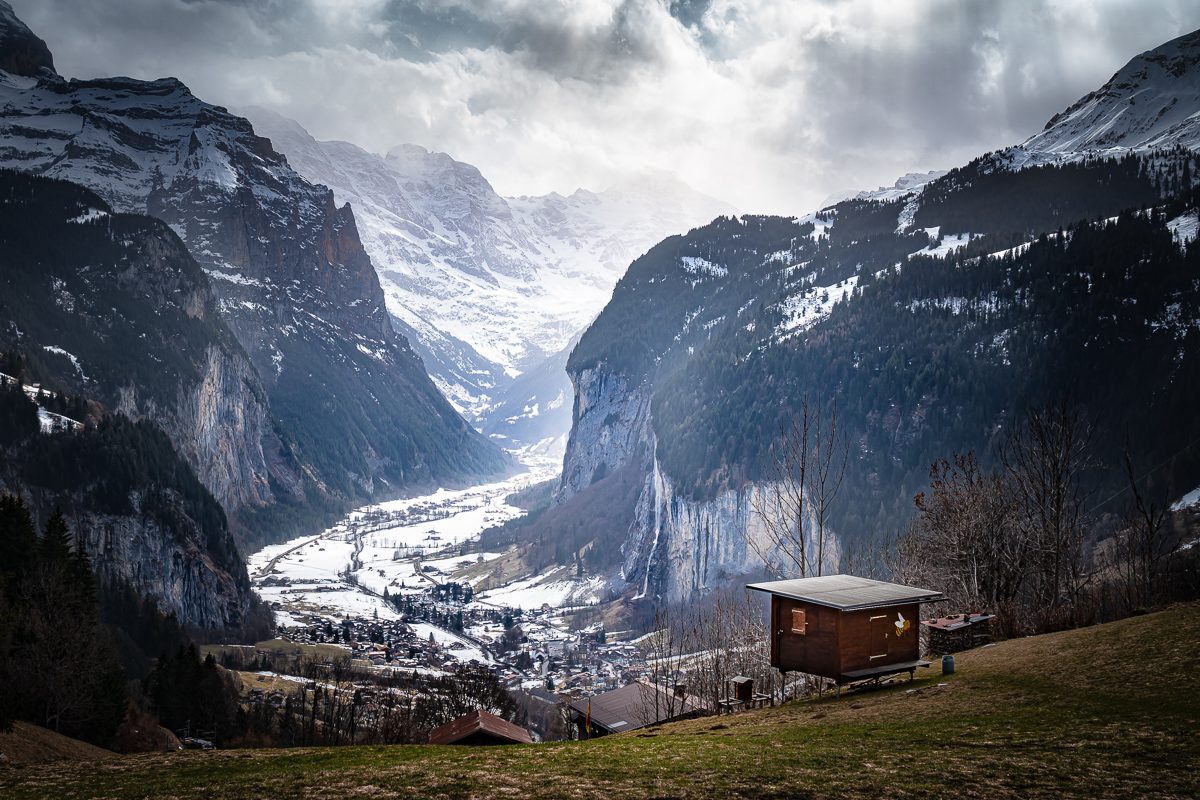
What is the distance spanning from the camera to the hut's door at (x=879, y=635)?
32844 millimetres

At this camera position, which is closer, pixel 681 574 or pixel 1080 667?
pixel 1080 667

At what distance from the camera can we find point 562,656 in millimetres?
150125

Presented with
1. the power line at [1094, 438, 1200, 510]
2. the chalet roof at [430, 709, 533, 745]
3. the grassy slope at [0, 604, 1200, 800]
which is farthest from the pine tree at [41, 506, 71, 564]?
the power line at [1094, 438, 1200, 510]

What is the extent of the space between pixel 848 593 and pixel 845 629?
1.90m

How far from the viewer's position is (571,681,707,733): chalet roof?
150ft

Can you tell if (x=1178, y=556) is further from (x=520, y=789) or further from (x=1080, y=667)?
(x=520, y=789)

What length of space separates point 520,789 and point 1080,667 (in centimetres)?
2062

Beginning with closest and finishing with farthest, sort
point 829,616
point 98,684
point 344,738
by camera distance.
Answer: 1. point 829,616
2. point 98,684
3. point 344,738

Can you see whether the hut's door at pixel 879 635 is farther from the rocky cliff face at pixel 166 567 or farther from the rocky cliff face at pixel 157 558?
the rocky cliff face at pixel 166 567

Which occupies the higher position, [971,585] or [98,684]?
[971,585]

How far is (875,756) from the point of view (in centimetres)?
2072

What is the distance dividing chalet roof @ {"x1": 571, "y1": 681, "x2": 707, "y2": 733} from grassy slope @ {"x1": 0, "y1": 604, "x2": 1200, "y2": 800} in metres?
16.3

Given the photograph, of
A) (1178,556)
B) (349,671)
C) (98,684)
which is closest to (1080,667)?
(1178,556)

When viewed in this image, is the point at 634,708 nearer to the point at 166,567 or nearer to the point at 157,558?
the point at 157,558
